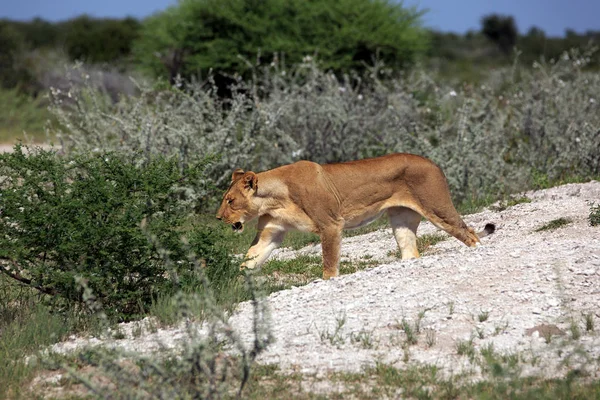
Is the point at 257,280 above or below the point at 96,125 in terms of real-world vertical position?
below

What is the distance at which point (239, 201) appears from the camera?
31.2 ft

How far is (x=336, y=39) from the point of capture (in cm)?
2136

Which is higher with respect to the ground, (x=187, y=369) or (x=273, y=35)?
(x=273, y=35)

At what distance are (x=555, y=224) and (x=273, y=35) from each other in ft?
37.1

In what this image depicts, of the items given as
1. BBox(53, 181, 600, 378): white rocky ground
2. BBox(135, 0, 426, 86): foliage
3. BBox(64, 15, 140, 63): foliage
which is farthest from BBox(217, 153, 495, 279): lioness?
BBox(64, 15, 140, 63): foliage

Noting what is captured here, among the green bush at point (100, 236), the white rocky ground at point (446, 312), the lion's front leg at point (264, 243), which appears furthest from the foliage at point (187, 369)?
the lion's front leg at point (264, 243)

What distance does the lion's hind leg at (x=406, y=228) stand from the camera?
33.4ft

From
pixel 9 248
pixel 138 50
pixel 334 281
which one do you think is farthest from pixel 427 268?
pixel 138 50

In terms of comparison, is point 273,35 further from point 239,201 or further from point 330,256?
point 330,256

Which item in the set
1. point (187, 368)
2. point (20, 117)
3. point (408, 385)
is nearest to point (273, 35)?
point (20, 117)

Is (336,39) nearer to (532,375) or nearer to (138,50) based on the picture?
(138,50)

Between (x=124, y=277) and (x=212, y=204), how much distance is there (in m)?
5.13

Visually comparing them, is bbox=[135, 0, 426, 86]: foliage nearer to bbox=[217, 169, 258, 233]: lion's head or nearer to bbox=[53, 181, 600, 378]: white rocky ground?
bbox=[217, 169, 258, 233]: lion's head

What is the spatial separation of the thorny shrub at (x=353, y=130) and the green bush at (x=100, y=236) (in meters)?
5.07
